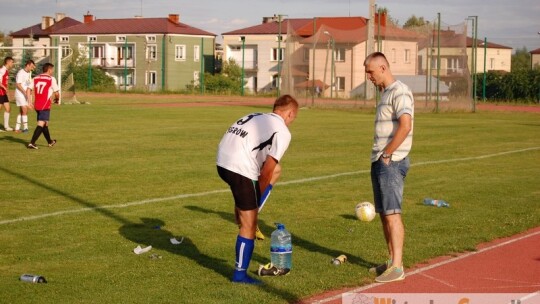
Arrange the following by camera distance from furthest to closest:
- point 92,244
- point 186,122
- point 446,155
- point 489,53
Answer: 1. point 489,53
2. point 186,122
3. point 446,155
4. point 92,244

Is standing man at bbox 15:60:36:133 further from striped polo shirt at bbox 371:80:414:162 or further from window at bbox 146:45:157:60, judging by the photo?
window at bbox 146:45:157:60

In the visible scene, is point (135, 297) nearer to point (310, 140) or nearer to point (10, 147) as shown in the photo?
point (10, 147)

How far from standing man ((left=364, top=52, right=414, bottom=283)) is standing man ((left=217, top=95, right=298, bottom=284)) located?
90 cm

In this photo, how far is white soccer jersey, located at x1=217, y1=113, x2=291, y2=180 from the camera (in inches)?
309

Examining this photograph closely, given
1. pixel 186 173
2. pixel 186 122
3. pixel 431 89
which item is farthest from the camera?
pixel 431 89

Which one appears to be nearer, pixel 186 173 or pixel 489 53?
pixel 186 173

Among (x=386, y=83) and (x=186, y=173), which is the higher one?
(x=386, y=83)

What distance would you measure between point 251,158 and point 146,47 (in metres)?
83.1

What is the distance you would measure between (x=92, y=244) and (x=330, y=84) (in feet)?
108

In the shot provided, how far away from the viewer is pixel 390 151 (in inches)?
324

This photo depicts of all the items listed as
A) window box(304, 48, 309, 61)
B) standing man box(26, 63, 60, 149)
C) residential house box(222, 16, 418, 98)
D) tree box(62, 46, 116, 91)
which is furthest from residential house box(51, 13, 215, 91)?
standing man box(26, 63, 60, 149)

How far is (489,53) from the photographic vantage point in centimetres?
10469

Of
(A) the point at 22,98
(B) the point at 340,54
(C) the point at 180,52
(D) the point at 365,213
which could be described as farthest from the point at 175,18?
(D) the point at 365,213

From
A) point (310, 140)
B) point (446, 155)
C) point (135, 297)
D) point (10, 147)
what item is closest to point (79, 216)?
point (135, 297)
